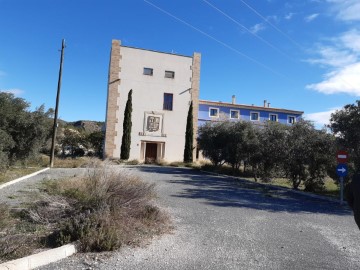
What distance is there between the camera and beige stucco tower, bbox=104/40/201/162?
126 ft

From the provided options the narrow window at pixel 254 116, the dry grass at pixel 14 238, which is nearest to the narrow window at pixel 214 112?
the narrow window at pixel 254 116

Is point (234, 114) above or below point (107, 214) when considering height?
above

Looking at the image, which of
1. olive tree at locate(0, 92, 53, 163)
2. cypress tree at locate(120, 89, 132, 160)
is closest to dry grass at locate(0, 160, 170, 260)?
olive tree at locate(0, 92, 53, 163)

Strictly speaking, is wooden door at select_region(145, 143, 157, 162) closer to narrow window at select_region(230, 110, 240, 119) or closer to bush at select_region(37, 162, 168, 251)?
narrow window at select_region(230, 110, 240, 119)

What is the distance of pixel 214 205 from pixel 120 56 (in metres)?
30.2

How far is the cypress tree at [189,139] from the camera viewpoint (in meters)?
38.5

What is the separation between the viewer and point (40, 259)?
509 cm

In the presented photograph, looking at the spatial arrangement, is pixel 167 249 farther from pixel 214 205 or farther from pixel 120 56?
pixel 120 56

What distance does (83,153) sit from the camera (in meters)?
50.6

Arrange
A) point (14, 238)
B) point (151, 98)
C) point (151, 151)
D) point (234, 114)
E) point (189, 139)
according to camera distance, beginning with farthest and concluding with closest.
→ point (234, 114)
point (151, 151)
point (151, 98)
point (189, 139)
point (14, 238)

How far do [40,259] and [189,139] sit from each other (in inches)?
1343

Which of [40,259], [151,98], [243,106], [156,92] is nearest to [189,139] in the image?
[151,98]

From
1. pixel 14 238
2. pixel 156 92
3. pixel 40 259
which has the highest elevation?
pixel 156 92

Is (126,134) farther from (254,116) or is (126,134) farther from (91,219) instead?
(91,219)
